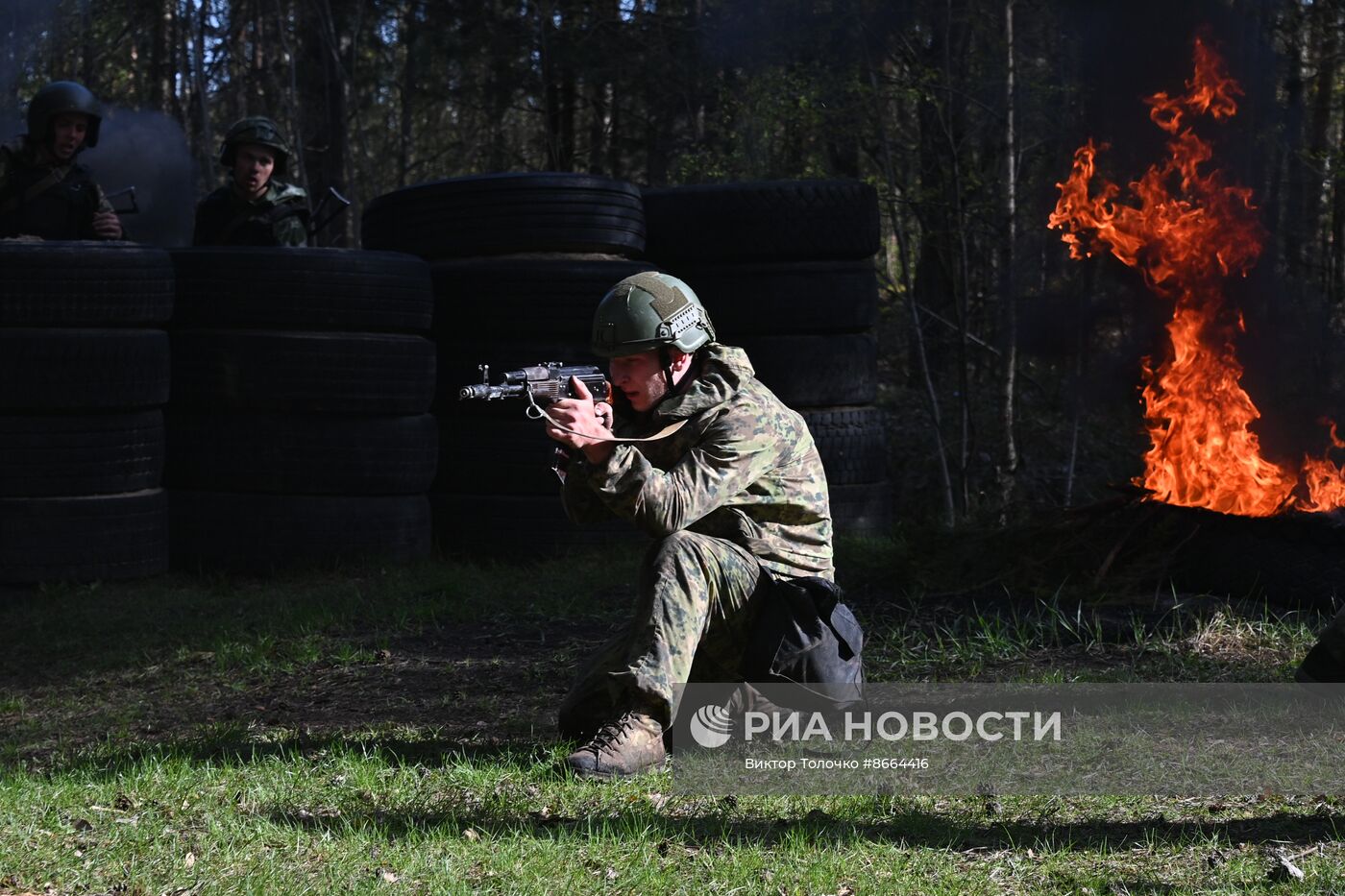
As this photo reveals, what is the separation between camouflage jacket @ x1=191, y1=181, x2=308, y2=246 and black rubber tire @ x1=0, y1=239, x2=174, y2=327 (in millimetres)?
1353

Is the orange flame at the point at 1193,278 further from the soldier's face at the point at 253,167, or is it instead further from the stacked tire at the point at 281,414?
the soldier's face at the point at 253,167

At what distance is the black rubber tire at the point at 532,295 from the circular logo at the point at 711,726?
14.1ft

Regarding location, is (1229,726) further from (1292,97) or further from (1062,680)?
(1292,97)

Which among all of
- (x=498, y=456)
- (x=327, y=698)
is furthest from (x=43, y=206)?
(x=327, y=698)

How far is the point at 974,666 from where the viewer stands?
5496 millimetres

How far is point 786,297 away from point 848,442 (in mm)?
979

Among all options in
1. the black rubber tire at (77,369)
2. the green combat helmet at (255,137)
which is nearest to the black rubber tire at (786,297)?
the green combat helmet at (255,137)

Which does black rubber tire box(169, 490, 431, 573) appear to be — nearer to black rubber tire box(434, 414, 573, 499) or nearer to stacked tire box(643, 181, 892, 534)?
black rubber tire box(434, 414, 573, 499)

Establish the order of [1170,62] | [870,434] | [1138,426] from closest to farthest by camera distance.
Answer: [1170,62]
[870,434]
[1138,426]

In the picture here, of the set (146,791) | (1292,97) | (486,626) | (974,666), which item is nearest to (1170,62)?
(1292,97)

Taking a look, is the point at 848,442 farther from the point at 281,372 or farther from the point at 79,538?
the point at 79,538

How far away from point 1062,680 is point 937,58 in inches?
314

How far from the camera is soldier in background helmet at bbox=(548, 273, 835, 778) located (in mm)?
4102

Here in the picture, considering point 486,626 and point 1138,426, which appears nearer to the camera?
point 486,626
